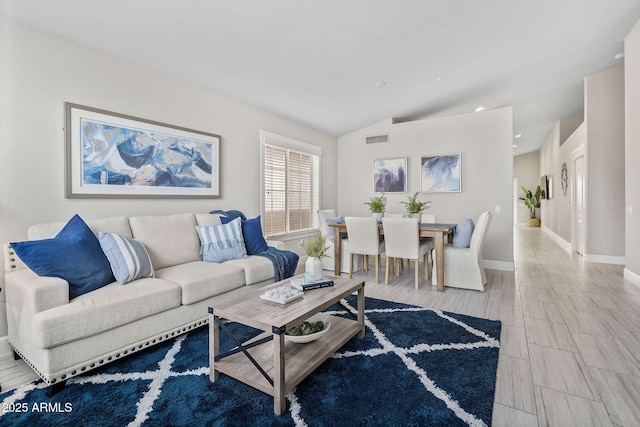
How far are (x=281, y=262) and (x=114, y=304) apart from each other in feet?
5.41

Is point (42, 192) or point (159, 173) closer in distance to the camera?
point (42, 192)

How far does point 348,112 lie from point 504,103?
321 cm

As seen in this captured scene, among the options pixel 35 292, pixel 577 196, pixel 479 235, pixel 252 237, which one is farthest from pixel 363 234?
pixel 577 196

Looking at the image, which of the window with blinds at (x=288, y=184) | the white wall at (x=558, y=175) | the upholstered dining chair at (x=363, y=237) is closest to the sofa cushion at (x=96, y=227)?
the window with blinds at (x=288, y=184)

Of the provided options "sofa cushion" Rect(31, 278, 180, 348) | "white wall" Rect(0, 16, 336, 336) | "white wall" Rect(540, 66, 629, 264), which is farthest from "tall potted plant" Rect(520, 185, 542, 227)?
"sofa cushion" Rect(31, 278, 180, 348)

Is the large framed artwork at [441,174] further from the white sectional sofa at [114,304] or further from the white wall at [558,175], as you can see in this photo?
the white sectional sofa at [114,304]

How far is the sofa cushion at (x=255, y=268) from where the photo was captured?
2.98 metres

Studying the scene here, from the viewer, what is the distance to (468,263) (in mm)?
3768

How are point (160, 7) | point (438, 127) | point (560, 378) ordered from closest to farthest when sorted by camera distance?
point (560, 378) < point (160, 7) < point (438, 127)

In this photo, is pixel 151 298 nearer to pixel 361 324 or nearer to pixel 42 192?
pixel 42 192

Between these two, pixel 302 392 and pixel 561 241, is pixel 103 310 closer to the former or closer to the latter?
pixel 302 392

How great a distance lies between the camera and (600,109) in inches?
204

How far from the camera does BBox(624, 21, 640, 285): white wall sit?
3.87 metres

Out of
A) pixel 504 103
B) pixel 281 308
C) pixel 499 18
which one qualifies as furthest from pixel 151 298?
pixel 504 103
